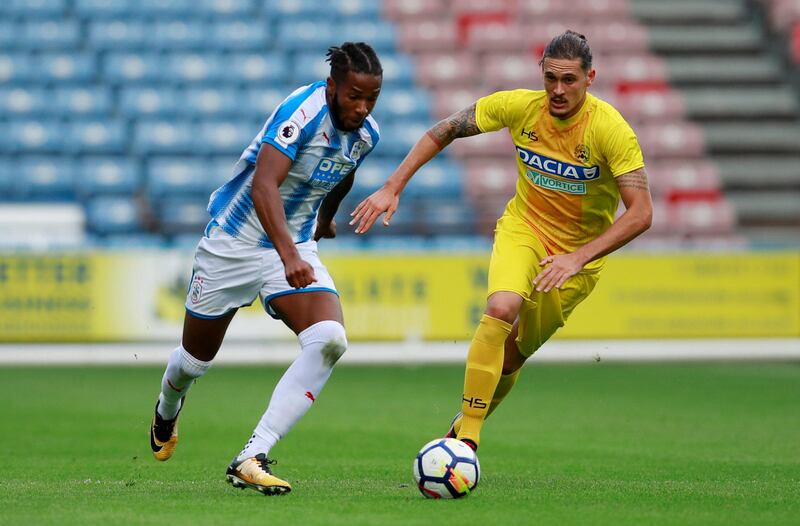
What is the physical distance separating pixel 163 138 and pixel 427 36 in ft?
16.4

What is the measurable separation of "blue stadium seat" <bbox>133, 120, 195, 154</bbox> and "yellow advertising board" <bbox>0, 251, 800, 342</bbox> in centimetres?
366

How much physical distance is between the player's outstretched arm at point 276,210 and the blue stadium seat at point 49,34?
1524cm

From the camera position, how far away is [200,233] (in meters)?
16.4

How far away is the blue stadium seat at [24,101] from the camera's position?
63.3 ft

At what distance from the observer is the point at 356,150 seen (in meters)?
6.52

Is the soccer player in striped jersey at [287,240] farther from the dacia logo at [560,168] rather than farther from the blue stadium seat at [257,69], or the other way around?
the blue stadium seat at [257,69]

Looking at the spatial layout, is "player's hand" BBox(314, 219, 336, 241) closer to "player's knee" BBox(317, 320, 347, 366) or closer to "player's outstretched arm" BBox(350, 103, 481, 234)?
"player's outstretched arm" BBox(350, 103, 481, 234)

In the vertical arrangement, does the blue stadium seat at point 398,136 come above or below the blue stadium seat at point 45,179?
above

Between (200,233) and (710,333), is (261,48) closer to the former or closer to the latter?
(200,233)

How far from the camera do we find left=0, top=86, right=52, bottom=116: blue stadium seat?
1928 centimetres

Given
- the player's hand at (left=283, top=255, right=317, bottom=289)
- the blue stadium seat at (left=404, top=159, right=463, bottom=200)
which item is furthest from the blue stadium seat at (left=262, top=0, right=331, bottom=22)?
the player's hand at (left=283, top=255, right=317, bottom=289)

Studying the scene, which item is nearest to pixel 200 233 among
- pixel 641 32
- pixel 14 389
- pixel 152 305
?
pixel 152 305

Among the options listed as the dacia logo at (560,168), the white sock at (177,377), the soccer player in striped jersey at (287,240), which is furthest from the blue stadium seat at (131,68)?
the dacia logo at (560,168)

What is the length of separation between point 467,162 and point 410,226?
3.01 meters
